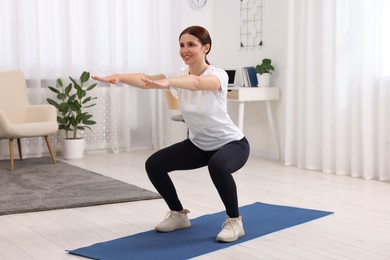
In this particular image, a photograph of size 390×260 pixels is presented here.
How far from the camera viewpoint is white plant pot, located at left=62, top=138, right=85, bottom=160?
6.00 m

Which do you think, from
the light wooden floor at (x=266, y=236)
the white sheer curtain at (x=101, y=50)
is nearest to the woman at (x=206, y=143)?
the light wooden floor at (x=266, y=236)

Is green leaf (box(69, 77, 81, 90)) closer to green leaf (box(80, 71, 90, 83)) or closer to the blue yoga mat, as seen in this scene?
green leaf (box(80, 71, 90, 83))

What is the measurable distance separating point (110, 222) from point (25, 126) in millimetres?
2101

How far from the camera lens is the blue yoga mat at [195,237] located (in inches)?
110

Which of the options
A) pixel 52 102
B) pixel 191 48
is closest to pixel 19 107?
pixel 52 102

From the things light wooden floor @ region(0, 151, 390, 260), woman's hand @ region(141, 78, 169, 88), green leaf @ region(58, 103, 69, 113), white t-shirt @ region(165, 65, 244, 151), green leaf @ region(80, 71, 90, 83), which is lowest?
light wooden floor @ region(0, 151, 390, 260)

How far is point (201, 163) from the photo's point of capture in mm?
3145

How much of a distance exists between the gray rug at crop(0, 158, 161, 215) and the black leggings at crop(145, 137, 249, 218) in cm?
89

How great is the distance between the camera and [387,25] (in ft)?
15.7

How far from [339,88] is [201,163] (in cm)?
237

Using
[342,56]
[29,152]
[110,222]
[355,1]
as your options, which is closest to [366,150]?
[342,56]

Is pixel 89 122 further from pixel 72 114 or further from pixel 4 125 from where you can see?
pixel 4 125

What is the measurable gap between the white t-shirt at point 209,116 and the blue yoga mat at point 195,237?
17.6 inches

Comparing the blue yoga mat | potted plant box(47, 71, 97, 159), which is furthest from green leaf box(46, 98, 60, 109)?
the blue yoga mat
